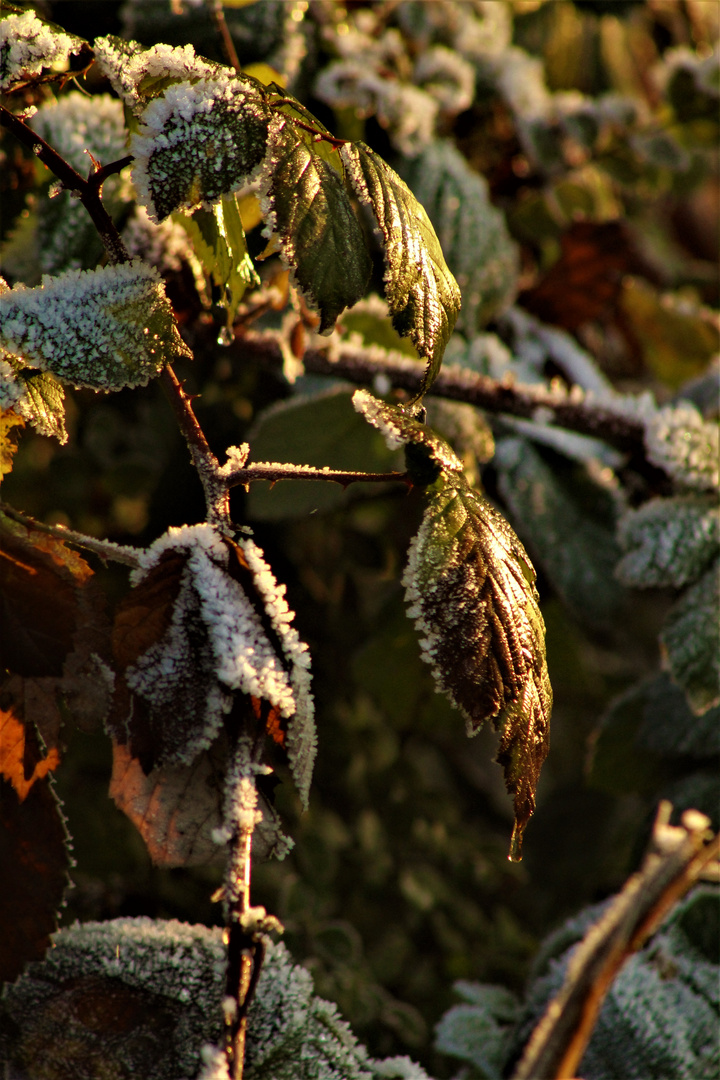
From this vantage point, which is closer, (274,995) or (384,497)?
(274,995)

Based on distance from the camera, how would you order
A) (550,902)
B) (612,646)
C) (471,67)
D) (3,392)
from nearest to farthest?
1. (3,392)
2. (471,67)
3. (550,902)
4. (612,646)

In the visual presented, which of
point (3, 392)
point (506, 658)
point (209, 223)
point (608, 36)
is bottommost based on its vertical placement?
point (506, 658)

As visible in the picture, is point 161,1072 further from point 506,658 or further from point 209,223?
point 209,223

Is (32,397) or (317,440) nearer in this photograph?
(32,397)

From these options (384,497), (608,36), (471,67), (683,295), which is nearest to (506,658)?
(384,497)

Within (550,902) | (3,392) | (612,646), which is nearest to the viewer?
(3,392)

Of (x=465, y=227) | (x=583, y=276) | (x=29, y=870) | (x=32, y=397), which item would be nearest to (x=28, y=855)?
(x=29, y=870)

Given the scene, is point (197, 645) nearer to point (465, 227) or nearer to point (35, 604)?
point (35, 604)
